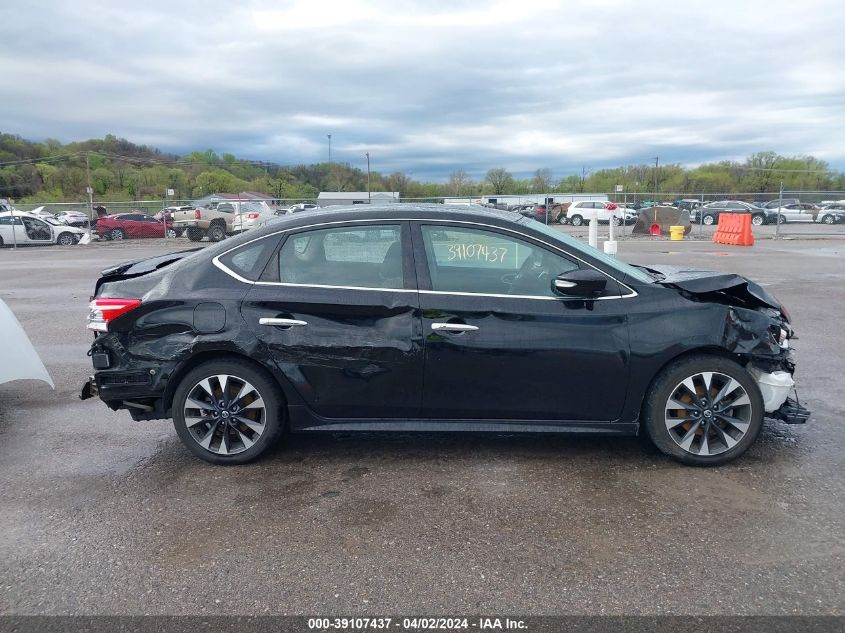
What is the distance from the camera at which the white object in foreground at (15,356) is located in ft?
16.6

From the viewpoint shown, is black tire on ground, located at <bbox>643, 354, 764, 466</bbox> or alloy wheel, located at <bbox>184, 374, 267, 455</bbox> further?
alloy wheel, located at <bbox>184, 374, 267, 455</bbox>

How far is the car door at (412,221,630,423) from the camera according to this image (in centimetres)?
408

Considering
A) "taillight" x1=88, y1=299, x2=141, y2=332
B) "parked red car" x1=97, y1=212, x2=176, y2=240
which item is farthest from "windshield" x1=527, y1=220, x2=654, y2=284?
"parked red car" x1=97, y1=212, x2=176, y2=240

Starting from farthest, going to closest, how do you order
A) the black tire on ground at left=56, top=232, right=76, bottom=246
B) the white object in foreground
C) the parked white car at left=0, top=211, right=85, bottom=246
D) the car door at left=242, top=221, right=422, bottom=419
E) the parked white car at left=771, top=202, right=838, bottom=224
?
the parked white car at left=771, top=202, right=838, bottom=224 < the black tire on ground at left=56, top=232, right=76, bottom=246 < the parked white car at left=0, top=211, right=85, bottom=246 < the white object in foreground < the car door at left=242, top=221, right=422, bottom=419

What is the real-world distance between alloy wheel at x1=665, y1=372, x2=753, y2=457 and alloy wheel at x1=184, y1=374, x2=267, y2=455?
2.59m

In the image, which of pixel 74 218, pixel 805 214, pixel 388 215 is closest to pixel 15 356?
pixel 388 215

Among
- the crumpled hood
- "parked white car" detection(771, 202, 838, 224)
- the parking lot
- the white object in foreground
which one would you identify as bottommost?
the parking lot

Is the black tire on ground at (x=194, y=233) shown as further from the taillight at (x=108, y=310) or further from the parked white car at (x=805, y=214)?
the parked white car at (x=805, y=214)

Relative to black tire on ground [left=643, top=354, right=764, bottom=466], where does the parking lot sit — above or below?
below

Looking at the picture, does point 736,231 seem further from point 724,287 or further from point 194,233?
point 194,233

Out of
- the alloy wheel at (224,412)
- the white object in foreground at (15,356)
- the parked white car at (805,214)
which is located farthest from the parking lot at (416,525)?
the parked white car at (805,214)

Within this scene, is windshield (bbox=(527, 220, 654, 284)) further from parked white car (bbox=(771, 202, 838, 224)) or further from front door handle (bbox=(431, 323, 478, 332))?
parked white car (bbox=(771, 202, 838, 224))

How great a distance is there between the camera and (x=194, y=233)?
27906 mm

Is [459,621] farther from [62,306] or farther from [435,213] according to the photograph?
[62,306]
